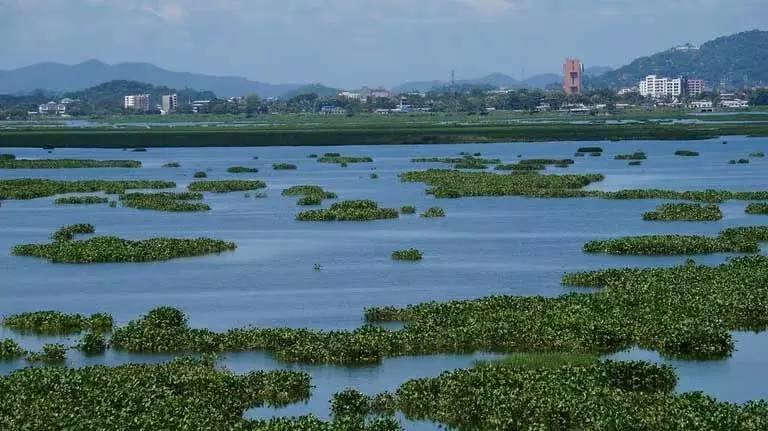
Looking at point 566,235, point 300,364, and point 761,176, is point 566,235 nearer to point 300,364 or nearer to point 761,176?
point 300,364

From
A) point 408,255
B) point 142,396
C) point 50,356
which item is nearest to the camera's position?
point 142,396

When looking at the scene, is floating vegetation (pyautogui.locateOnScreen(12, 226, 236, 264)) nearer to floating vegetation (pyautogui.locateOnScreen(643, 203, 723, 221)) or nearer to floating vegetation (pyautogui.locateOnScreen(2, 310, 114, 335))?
floating vegetation (pyautogui.locateOnScreen(2, 310, 114, 335))

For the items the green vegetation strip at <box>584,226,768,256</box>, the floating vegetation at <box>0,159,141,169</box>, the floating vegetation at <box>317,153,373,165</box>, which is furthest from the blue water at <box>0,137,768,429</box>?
the floating vegetation at <box>317,153,373,165</box>

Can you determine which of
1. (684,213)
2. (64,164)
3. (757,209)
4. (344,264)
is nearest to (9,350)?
(344,264)

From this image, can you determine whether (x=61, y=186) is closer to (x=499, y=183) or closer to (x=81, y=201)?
(x=81, y=201)

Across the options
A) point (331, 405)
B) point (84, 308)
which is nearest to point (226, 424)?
point (331, 405)

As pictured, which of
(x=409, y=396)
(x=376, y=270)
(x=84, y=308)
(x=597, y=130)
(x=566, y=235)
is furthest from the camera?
(x=597, y=130)

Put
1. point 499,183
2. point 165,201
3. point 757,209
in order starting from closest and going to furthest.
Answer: point 757,209 → point 165,201 → point 499,183
